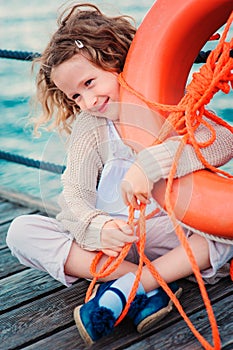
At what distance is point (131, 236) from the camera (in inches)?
48.5

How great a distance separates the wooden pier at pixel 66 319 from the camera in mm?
1178

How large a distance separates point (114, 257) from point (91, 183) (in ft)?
0.55

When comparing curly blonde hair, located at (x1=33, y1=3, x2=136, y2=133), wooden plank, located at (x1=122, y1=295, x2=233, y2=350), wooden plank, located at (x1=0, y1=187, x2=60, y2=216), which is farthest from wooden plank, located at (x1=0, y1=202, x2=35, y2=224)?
wooden plank, located at (x1=122, y1=295, x2=233, y2=350)

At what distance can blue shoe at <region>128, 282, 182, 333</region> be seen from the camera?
1.20 meters

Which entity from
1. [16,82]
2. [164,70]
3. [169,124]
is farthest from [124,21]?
[16,82]

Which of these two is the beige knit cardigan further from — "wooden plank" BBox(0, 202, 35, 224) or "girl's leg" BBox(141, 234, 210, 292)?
"wooden plank" BBox(0, 202, 35, 224)

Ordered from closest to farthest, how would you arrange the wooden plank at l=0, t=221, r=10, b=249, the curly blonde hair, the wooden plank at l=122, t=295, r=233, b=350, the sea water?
the wooden plank at l=122, t=295, r=233, b=350 → the curly blonde hair → the wooden plank at l=0, t=221, r=10, b=249 → the sea water

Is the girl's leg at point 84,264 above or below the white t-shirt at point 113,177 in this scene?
below

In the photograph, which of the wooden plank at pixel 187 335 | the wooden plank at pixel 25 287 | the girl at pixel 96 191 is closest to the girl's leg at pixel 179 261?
the girl at pixel 96 191

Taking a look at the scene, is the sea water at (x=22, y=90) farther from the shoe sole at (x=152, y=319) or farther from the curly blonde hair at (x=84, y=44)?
the shoe sole at (x=152, y=319)

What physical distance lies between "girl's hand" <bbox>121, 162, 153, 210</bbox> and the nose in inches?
8.6

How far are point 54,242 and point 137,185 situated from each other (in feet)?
0.94

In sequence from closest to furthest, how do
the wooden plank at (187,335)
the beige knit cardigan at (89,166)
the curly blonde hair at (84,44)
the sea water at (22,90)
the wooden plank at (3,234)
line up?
the wooden plank at (187,335)
the beige knit cardigan at (89,166)
the curly blonde hair at (84,44)
the wooden plank at (3,234)
the sea water at (22,90)

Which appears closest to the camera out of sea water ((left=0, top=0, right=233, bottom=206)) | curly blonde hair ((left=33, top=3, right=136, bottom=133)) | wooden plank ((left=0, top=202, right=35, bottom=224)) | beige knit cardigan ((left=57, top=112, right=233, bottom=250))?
beige knit cardigan ((left=57, top=112, right=233, bottom=250))
